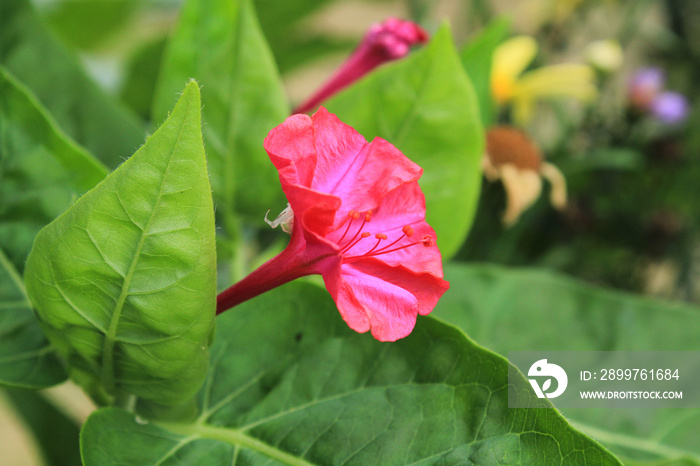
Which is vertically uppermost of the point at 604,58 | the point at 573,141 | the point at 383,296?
the point at 383,296

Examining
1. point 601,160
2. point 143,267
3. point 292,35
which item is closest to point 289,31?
point 292,35

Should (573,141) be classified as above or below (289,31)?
below

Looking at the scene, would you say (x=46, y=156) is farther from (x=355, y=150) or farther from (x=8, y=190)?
(x=355, y=150)

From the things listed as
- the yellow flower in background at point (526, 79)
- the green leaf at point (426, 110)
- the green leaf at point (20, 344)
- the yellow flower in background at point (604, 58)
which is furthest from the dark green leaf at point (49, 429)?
the yellow flower in background at point (604, 58)

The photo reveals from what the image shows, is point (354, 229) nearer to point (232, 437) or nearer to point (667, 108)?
point (232, 437)

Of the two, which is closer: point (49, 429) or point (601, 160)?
point (49, 429)

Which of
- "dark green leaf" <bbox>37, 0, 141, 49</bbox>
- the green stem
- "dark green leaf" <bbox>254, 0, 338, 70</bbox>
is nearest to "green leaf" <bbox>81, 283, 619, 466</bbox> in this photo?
the green stem

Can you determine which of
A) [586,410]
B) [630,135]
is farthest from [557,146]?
[586,410]

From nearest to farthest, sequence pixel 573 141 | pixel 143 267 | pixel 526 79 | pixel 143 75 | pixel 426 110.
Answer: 1. pixel 143 267
2. pixel 426 110
3. pixel 143 75
4. pixel 526 79
5. pixel 573 141
